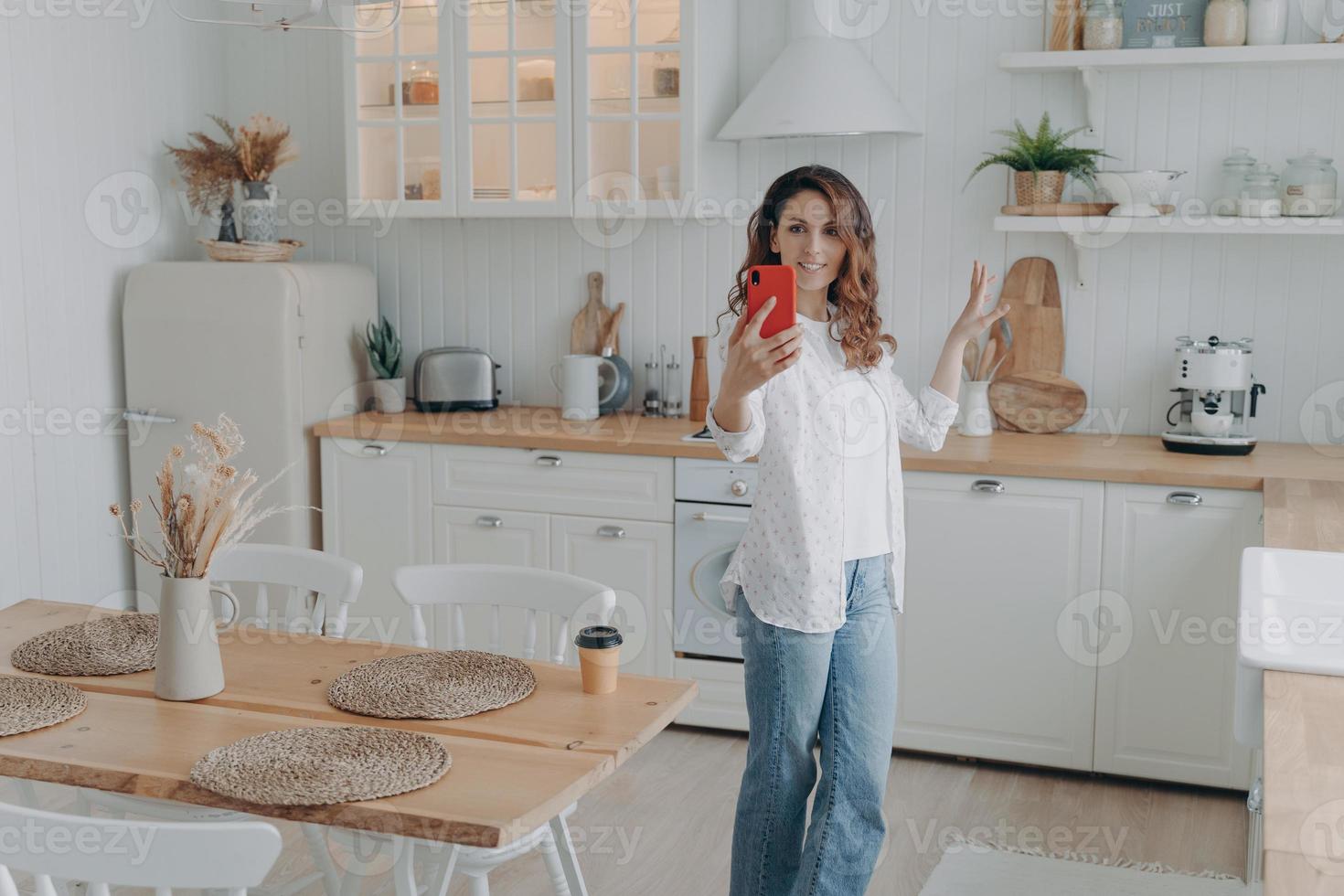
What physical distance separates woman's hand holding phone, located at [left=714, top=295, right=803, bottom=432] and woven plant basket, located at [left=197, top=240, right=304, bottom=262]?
2.40 m

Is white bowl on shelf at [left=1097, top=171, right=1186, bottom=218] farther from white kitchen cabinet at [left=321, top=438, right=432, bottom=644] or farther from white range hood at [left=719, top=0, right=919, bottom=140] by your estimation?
white kitchen cabinet at [left=321, top=438, right=432, bottom=644]

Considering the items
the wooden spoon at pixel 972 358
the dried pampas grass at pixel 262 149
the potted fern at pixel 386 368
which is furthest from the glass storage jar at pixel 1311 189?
the dried pampas grass at pixel 262 149

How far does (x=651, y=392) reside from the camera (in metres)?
4.04

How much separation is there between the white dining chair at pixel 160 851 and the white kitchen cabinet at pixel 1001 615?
223cm

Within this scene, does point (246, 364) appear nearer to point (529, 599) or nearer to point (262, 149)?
point (262, 149)

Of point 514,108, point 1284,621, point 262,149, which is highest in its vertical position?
point 514,108

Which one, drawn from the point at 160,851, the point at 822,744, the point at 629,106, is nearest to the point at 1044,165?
the point at 629,106

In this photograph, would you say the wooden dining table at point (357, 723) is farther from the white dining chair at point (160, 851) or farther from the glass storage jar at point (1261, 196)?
the glass storage jar at point (1261, 196)

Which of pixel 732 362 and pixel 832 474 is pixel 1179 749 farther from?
pixel 732 362

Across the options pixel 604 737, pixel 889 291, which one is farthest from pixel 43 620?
pixel 889 291

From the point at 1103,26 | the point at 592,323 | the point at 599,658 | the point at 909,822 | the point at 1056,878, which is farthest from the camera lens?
the point at 592,323

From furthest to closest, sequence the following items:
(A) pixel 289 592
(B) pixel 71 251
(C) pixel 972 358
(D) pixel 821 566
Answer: (B) pixel 71 251
(C) pixel 972 358
(A) pixel 289 592
(D) pixel 821 566

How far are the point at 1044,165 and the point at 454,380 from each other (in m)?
1.79

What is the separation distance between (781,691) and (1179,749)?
5.04ft
